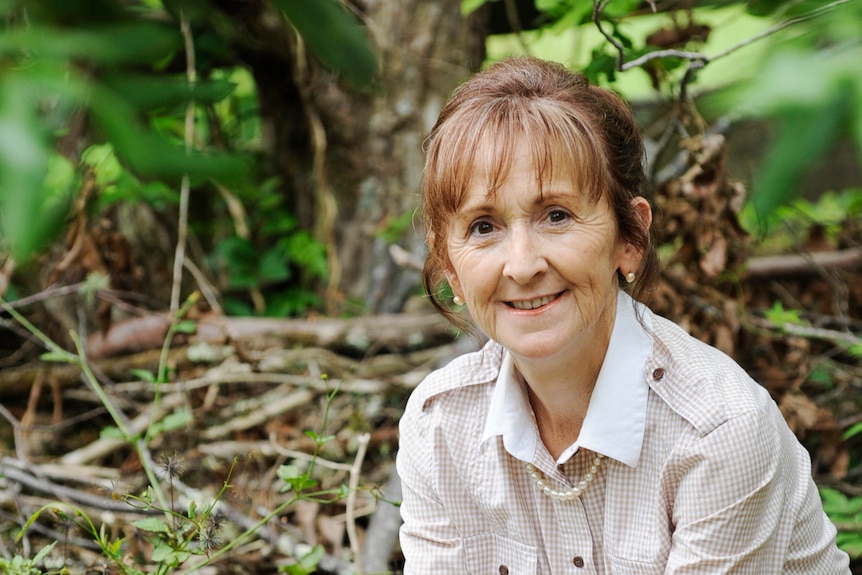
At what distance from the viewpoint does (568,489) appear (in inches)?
67.4

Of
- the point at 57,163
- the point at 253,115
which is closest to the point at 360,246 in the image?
the point at 253,115

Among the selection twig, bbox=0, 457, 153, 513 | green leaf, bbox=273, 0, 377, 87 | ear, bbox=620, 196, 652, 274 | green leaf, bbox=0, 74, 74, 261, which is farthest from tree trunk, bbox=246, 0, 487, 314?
green leaf, bbox=0, 74, 74, 261

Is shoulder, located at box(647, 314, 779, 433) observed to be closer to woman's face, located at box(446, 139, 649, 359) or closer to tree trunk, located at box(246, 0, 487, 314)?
woman's face, located at box(446, 139, 649, 359)

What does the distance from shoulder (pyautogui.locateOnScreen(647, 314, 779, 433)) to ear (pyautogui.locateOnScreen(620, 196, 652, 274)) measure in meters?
0.14

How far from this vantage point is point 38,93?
0.63 metres

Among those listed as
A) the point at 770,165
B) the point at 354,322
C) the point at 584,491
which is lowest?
the point at 354,322

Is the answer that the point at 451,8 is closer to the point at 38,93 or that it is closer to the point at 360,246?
the point at 360,246

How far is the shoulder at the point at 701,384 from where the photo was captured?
1.54 meters

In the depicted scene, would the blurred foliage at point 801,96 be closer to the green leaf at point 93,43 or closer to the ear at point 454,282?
the green leaf at point 93,43

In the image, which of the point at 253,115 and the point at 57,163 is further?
the point at 253,115

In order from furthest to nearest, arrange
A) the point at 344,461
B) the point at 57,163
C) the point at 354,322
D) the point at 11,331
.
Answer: the point at 11,331 → the point at 354,322 → the point at 344,461 → the point at 57,163

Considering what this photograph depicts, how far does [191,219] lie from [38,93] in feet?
11.2

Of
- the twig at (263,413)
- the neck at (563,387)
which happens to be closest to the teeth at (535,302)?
the neck at (563,387)

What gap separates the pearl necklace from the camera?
1.69m
